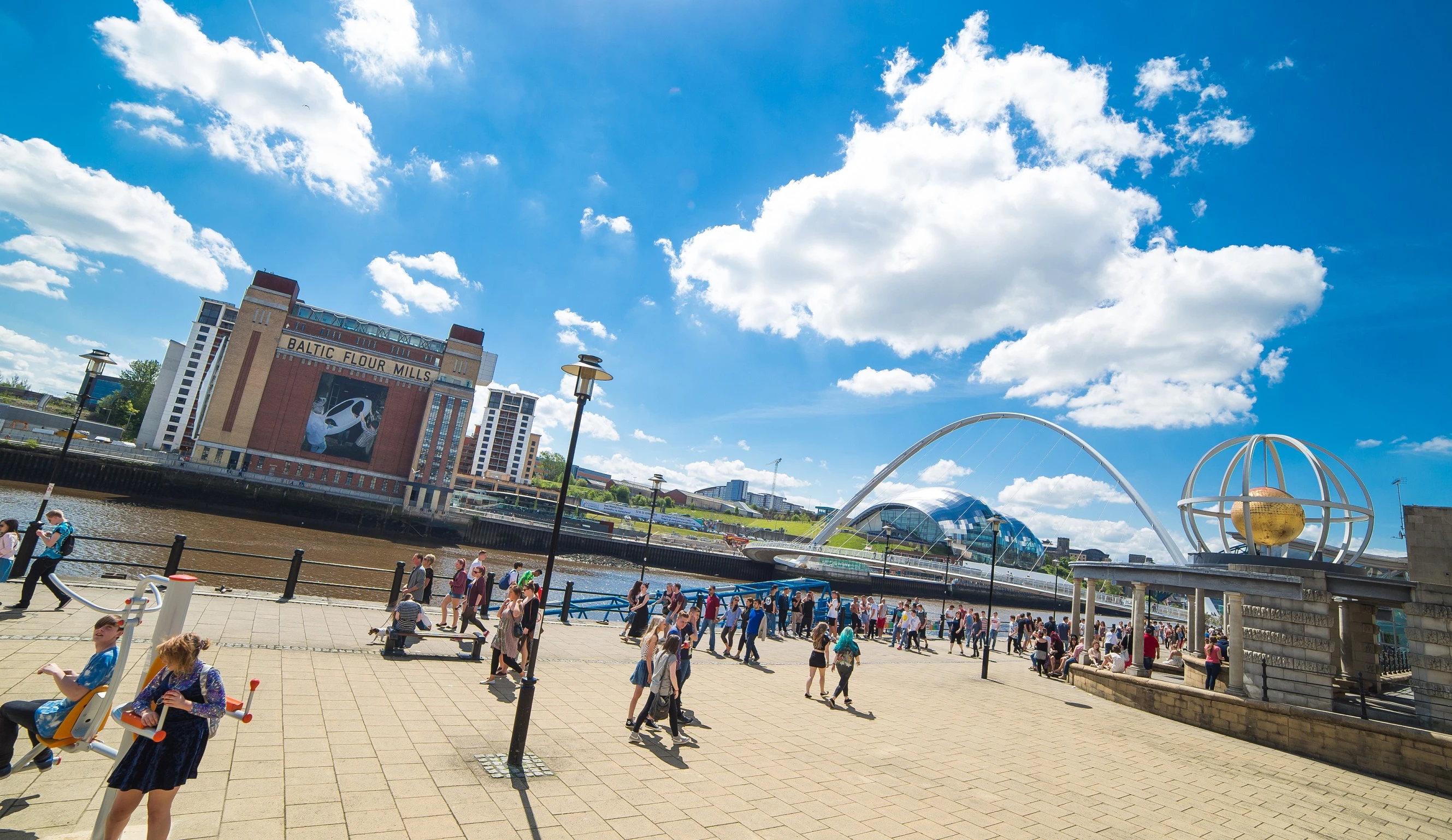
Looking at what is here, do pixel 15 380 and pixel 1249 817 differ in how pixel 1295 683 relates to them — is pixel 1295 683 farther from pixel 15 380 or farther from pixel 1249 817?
pixel 15 380

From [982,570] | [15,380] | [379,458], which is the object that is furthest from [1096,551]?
[15,380]

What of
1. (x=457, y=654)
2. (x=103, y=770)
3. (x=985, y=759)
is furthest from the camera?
(x=457, y=654)

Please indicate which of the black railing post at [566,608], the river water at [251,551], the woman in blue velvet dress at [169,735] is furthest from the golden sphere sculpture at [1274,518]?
the woman in blue velvet dress at [169,735]

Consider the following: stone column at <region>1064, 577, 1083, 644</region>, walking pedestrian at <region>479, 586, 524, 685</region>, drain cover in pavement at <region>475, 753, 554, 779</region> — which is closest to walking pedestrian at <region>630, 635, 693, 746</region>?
drain cover in pavement at <region>475, 753, 554, 779</region>

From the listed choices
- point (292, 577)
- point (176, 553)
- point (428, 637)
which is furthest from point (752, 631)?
point (176, 553)

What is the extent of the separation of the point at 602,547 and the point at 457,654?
5709 centimetres

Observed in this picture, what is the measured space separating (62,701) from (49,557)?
7528 mm

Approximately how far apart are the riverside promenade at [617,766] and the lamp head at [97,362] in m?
5.66

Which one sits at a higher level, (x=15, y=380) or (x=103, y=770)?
(x=15, y=380)

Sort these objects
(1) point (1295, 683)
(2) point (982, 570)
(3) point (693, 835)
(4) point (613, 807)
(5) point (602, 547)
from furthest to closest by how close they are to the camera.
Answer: (2) point (982, 570), (5) point (602, 547), (1) point (1295, 683), (4) point (613, 807), (3) point (693, 835)

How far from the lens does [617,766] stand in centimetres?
680

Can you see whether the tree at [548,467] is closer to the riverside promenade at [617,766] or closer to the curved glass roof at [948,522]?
the curved glass roof at [948,522]

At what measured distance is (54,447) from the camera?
188 feet

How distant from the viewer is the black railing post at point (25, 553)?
10.4 metres
